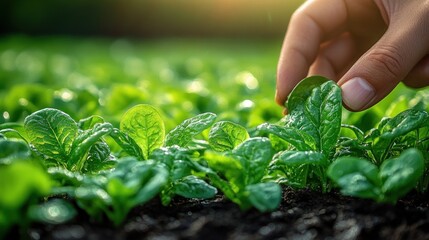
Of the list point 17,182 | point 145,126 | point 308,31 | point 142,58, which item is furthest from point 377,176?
point 142,58

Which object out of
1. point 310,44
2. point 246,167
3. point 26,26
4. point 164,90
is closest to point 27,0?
point 26,26

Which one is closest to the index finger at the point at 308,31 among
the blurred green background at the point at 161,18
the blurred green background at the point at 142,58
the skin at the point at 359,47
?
the skin at the point at 359,47

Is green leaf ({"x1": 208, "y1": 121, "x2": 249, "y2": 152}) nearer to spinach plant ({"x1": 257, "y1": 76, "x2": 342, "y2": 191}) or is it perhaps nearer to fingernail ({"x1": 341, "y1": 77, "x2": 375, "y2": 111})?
spinach plant ({"x1": 257, "y1": 76, "x2": 342, "y2": 191})

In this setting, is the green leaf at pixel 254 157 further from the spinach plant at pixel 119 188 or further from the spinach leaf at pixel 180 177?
the spinach plant at pixel 119 188

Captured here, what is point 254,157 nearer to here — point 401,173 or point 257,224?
point 257,224

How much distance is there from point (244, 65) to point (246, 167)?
385 centimetres

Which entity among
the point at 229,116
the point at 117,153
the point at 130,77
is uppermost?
the point at 130,77

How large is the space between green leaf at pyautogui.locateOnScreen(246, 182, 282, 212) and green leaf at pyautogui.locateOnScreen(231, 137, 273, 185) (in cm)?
7

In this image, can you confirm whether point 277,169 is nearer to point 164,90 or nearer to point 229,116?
point 229,116

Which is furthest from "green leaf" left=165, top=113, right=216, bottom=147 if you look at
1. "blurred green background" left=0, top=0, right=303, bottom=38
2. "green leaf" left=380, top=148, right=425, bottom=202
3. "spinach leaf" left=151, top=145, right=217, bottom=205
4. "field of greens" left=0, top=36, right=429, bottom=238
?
"blurred green background" left=0, top=0, right=303, bottom=38

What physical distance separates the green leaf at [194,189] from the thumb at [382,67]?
48 cm

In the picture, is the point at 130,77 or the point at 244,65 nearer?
the point at 130,77

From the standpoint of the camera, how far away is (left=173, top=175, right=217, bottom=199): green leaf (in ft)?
4.41

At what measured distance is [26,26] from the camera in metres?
10.9
